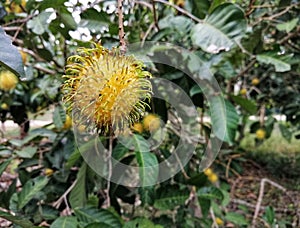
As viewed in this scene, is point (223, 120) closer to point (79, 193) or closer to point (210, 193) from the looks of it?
point (210, 193)

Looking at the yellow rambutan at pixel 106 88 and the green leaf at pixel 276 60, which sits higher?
the green leaf at pixel 276 60

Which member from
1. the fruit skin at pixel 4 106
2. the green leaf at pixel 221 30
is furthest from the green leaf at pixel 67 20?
the fruit skin at pixel 4 106

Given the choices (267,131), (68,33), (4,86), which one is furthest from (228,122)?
(267,131)

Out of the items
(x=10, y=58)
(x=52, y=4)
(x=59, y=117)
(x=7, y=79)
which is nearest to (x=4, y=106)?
(x=7, y=79)

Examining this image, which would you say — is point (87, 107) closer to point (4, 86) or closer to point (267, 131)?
point (4, 86)

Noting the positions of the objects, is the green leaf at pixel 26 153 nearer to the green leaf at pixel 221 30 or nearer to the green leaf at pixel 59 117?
the green leaf at pixel 59 117

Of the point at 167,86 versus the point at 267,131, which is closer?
the point at 167,86

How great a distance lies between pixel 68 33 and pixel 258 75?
1.80 meters

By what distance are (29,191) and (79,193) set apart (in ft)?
0.40

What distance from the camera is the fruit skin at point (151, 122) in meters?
1.04

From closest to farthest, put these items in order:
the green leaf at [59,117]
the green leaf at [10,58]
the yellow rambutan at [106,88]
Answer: the green leaf at [10,58] → the yellow rambutan at [106,88] → the green leaf at [59,117]

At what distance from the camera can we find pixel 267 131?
200cm

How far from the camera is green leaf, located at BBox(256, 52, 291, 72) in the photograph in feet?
3.18

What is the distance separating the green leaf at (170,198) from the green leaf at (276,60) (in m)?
0.43
